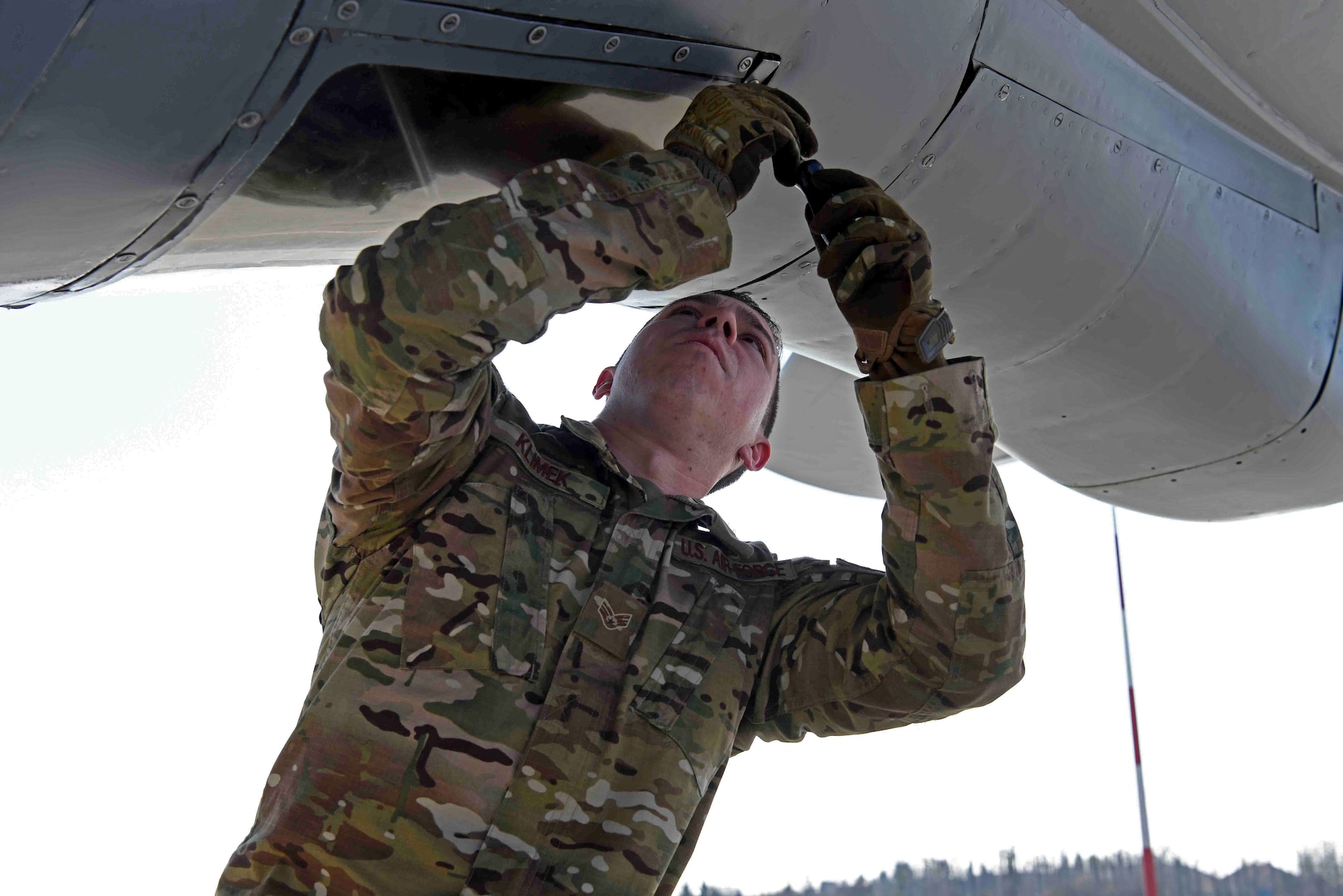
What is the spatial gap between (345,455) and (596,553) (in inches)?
20.9

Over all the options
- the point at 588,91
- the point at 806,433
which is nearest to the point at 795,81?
the point at 588,91

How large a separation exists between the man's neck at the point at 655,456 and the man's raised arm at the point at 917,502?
57 centimetres

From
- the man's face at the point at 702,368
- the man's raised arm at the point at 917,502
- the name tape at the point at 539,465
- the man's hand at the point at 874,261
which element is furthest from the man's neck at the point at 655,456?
the man's hand at the point at 874,261

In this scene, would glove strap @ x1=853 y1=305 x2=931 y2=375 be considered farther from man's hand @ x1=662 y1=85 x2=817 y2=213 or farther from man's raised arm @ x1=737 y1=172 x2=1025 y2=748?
man's hand @ x1=662 y1=85 x2=817 y2=213

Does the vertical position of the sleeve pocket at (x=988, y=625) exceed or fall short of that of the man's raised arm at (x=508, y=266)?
it falls short

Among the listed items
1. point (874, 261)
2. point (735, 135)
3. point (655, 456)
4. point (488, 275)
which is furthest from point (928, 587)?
point (488, 275)

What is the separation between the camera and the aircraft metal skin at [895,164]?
1.47 meters

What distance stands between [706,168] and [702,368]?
2.52ft

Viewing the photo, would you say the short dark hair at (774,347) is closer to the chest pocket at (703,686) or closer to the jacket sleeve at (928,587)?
the chest pocket at (703,686)

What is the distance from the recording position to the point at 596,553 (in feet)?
7.28

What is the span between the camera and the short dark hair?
2.71 m

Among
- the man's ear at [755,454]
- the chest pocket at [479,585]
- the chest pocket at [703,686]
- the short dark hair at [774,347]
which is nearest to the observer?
the chest pocket at [479,585]

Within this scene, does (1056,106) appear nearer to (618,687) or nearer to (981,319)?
(981,319)

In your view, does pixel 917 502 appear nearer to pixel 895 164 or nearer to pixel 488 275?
pixel 895 164
